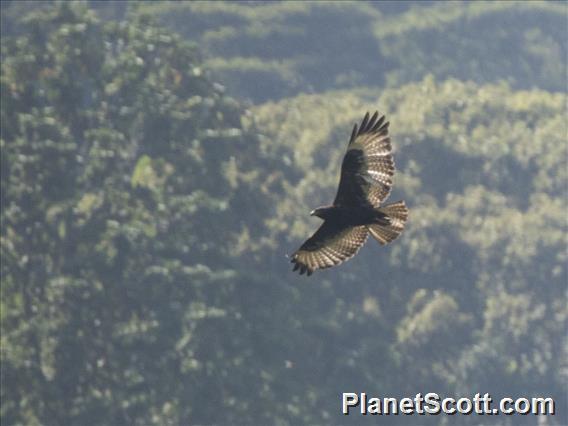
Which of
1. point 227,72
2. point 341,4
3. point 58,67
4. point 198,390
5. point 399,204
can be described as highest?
point 341,4

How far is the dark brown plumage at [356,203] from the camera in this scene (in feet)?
51.8

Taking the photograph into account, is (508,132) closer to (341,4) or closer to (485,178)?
(485,178)

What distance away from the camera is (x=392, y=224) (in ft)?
50.4

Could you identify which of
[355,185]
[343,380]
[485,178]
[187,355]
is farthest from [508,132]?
[355,185]

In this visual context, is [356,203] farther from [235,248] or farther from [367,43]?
[367,43]

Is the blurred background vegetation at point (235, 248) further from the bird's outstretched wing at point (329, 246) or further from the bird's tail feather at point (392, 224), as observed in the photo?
the bird's tail feather at point (392, 224)

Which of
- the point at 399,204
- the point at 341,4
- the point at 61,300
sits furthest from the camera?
the point at 341,4

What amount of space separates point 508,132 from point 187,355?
1967 cm

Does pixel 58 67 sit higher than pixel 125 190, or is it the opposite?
pixel 58 67

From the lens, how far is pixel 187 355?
134 feet

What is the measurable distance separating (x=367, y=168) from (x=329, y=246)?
969mm

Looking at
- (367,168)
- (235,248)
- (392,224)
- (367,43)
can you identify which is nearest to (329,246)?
(367,168)

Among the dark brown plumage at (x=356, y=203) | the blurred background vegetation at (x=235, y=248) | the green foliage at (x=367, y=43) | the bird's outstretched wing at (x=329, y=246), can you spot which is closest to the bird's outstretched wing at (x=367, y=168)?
the dark brown plumage at (x=356, y=203)

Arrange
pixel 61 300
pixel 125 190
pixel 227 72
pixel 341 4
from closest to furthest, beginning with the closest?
pixel 61 300, pixel 125 190, pixel 227 72, pixel 341 4
